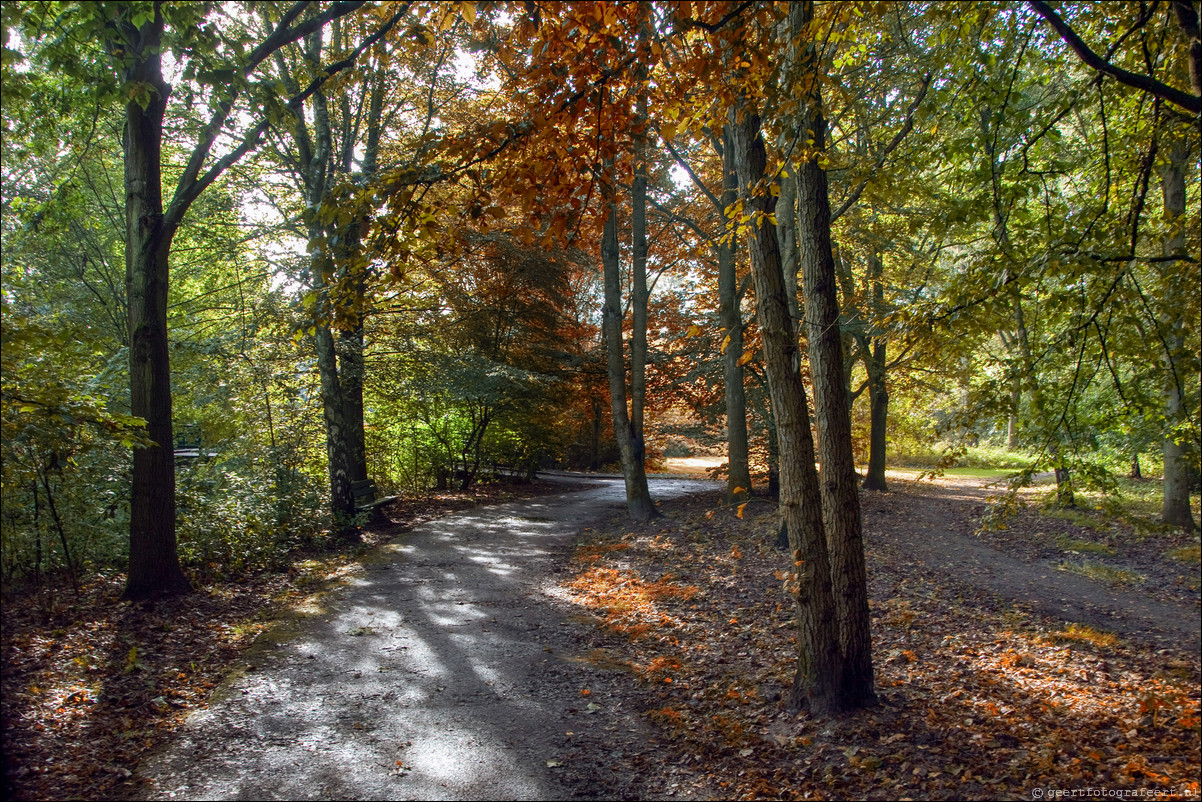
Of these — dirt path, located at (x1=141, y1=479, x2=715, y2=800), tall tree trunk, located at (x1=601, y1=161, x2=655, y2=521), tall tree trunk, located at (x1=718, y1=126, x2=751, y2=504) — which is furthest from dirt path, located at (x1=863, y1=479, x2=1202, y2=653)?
tall tree trunk, located at (x1=601, y1=161, x2=655, y2=521)

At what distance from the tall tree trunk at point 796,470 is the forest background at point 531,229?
0.03 metres

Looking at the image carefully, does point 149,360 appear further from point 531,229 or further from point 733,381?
point 733,381

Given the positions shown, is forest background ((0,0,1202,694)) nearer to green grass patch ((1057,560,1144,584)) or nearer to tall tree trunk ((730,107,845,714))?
tall tree trunk ((730,107,845,714))

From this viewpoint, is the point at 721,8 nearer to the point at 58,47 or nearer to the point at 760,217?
the point at 760,217

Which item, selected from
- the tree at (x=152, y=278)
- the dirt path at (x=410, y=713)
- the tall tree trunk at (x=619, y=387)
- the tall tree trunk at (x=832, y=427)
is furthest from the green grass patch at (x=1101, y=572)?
the tree at (x=152, y=278)

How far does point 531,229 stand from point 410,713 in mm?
3661

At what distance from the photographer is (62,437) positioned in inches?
229

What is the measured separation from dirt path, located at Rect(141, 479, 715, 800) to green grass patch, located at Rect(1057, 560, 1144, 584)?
7.33 m

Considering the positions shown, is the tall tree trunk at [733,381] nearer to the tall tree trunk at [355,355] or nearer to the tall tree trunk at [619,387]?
the tall tree trunk at [619,387]

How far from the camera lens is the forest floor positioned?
412 centimetres

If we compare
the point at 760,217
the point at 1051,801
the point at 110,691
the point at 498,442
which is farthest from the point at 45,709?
the point at 498,442

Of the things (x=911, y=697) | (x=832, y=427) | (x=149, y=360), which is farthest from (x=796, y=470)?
(x=149, y=360)

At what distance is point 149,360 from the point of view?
24.0ft

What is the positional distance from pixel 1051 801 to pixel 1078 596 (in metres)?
5.78
